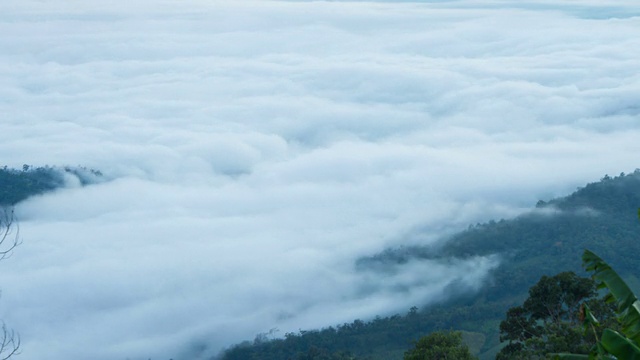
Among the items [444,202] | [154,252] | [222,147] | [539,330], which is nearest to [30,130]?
[222,147]

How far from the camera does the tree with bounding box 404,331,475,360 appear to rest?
21016mm

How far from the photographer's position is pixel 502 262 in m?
62.2

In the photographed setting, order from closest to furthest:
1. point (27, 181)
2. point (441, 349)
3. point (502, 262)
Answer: point (441, 349)
point (502, 262)
point (27, 181)

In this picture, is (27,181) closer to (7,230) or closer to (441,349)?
(441,349)

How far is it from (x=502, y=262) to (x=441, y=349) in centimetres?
4247

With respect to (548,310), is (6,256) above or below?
above

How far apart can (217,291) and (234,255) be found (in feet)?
34.2

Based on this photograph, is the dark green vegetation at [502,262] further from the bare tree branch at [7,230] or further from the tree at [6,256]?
the bare tree branch at [7,230]

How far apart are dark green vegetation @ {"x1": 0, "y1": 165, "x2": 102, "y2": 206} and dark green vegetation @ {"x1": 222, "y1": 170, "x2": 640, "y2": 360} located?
34796 millimetres

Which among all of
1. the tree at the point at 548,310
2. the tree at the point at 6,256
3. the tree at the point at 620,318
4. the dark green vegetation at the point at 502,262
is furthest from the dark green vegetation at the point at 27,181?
the tree at the point at 620,318

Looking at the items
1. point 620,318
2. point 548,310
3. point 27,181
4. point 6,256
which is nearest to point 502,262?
point 548,310

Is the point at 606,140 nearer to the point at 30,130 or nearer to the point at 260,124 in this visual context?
the point at 260,124

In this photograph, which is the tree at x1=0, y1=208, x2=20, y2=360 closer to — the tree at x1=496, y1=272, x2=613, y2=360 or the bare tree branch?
the bare tree branch

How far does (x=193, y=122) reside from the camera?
16638cm
